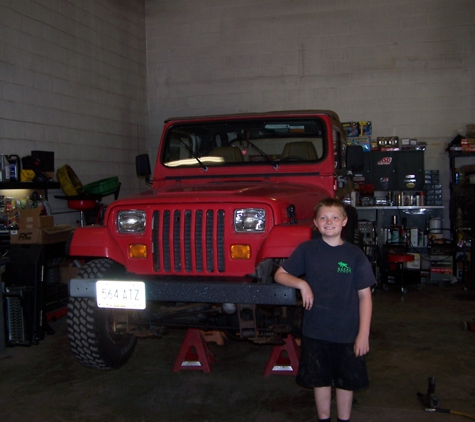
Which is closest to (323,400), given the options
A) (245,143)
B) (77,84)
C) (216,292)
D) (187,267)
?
(216,292)

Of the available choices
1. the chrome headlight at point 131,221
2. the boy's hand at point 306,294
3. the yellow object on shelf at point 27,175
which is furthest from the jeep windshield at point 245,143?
the yellow object on shelf at point 27,175

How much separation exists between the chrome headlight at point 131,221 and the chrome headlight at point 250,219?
2.02 ft

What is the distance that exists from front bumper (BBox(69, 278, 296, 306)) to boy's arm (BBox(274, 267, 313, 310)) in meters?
0.14

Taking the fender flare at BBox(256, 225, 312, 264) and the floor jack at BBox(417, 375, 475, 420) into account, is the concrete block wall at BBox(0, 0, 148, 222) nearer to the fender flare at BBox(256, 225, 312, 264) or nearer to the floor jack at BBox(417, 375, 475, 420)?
the fender flare at BBox(256, 225, 312, 264)

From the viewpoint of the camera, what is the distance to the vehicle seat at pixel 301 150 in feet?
14.2

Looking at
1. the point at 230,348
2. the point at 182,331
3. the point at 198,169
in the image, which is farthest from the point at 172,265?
the point at 182,331

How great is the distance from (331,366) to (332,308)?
0.32 m

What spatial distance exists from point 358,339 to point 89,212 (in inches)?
217

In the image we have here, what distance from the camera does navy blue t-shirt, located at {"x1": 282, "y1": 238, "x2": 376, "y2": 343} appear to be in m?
2.58

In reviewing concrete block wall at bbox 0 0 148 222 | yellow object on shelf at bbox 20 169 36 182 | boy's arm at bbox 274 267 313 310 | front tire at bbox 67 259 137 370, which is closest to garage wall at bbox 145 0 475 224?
concrete block wall at bbox 0 0 148 222

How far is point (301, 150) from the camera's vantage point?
4371mm

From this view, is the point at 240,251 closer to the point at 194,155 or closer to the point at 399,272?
the point at 194,155

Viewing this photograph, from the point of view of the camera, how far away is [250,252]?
3084mm

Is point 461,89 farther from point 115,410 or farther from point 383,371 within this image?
point 115,410
